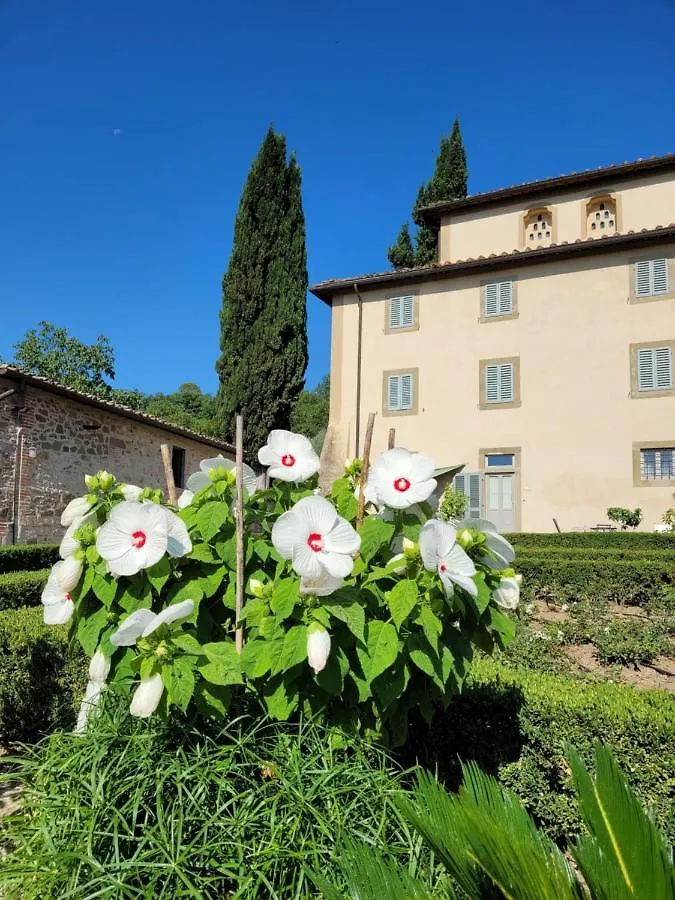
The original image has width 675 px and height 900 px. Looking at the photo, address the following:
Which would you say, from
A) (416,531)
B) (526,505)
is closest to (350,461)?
(416,531)

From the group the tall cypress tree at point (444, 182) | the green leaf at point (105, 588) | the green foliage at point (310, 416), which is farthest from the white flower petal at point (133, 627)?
the green foliage at point (310, 416)

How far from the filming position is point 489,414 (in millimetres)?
18188

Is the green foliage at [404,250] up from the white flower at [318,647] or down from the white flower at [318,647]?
up

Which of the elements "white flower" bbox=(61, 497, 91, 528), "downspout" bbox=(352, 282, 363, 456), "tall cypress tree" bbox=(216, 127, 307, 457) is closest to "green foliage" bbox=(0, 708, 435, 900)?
"white flower" bbox=(61, 497, 91, 528)

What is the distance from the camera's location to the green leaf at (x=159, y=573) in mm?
2025

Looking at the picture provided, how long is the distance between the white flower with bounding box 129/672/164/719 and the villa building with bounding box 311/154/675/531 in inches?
651

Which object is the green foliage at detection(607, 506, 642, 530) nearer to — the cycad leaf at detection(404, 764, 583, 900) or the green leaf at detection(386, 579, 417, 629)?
the green leaf at detection(386, 579, 417, 629)

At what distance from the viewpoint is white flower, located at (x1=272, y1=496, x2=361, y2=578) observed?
6.15 ft

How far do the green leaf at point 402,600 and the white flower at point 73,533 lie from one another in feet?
3.76

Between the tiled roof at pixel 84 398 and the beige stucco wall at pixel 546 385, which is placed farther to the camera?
the beige stucco wall at pixel 546 385

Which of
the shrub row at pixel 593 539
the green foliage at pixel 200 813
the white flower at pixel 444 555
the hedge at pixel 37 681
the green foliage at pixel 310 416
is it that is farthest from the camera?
the green foliage at pixel 310 416

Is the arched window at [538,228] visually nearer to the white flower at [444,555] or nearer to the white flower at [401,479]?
the white flower at [401,479]

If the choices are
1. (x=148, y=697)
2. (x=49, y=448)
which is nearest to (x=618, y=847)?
(x=148, y=697)

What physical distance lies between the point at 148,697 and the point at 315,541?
676 mm
